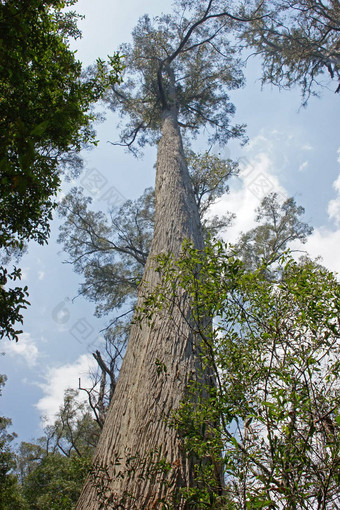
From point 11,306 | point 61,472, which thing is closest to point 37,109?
point 11,306

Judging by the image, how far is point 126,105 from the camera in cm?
1151

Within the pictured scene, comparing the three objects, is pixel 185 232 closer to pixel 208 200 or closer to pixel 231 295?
pixel 231 295

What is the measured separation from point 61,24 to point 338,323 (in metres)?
6.01

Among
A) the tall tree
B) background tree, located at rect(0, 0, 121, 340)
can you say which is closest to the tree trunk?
the tall tree

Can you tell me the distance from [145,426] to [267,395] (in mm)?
958

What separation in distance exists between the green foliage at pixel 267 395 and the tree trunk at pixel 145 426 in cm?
31

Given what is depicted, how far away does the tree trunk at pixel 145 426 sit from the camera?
4.76 feet

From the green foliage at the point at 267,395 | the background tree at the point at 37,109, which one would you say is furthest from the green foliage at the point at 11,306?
the green foliage at the point at 267,395

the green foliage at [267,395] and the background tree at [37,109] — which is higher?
the background tree at [37,109]

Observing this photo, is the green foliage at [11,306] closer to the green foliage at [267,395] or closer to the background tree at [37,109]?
the background tree at [37,109]

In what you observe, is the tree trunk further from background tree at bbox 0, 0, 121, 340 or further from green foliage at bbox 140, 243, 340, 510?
background tree at bbox 0, 0, 121, 340

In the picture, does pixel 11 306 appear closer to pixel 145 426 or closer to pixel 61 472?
pixel 145 426

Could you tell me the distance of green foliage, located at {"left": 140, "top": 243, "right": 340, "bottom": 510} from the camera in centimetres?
92

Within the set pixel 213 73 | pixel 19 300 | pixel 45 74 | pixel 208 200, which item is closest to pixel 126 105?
pixel 213 73
